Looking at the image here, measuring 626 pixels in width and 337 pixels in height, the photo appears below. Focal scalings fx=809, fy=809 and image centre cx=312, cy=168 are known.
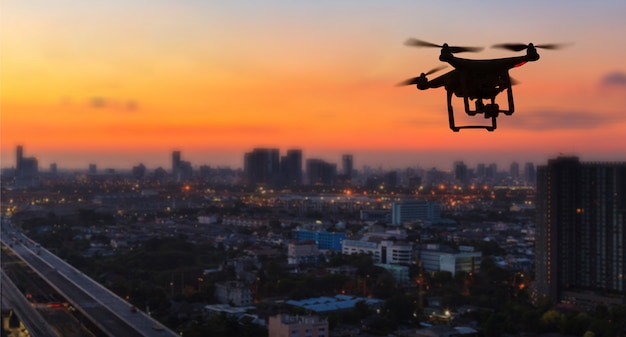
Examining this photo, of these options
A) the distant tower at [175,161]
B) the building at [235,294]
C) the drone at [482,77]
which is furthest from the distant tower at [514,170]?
the drone at [482,77]

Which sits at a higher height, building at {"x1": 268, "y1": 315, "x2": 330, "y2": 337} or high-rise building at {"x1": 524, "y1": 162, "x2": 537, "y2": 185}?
high-rise building at {"x1": 524, "y1": 162, "x2": 537, "y2": 185}

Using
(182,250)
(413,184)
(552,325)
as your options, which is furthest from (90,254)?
(413,184)

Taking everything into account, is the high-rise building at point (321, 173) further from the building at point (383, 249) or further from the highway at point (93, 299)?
the highway at point (93, 299)

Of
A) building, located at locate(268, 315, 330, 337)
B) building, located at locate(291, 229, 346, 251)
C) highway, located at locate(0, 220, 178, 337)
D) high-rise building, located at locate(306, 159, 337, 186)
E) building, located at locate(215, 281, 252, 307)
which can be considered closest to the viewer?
building, located at locate(268, 315, 330, 337)

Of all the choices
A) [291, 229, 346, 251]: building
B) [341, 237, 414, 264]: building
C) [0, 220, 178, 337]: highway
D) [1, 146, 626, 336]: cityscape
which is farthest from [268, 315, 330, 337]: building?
[291, 229, 346, 251]: building

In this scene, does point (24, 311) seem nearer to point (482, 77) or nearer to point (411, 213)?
point (482, 77)

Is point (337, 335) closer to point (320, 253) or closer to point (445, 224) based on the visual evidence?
point (320, 253)

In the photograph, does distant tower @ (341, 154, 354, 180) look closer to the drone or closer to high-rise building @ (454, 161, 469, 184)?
high-rise building @ (454, 161, 469, 184)
